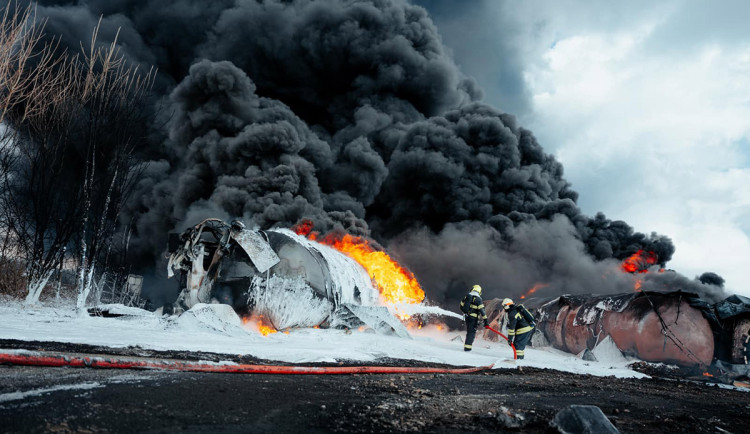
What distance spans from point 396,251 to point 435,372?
21534 millimetres

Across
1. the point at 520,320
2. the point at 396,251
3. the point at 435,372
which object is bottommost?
the point at 435,372

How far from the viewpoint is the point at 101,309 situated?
903 cm

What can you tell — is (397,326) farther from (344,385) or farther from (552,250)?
(552,250)

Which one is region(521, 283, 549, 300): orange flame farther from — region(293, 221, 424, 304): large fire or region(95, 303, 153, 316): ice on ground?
region(95, 303, 153, 316): ice on ground

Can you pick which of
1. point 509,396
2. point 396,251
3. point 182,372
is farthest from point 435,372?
point 396,251

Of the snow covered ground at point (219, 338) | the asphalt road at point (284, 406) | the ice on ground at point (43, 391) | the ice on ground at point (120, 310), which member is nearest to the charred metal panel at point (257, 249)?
the snow covered ground at point (219, 338)

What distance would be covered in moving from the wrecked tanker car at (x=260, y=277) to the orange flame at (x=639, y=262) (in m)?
20.9

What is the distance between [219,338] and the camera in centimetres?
723

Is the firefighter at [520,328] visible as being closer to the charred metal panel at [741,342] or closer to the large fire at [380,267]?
the charred metal panel at [741,342]

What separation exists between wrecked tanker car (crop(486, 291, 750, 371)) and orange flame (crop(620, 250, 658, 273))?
16.6 meters

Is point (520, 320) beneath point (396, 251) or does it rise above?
beneath

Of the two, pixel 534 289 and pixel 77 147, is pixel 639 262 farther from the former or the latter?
pixel 77 147

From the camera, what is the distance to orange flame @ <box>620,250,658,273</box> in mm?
25859

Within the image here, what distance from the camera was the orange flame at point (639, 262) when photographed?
1018 inches
